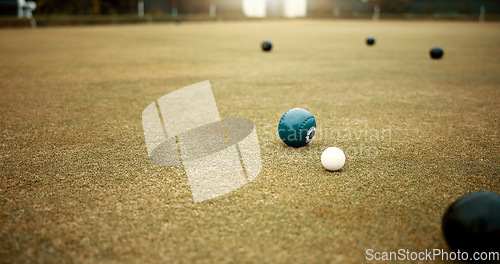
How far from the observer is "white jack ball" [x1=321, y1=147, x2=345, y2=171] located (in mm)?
2686

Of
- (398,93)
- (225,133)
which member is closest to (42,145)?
(225,133)

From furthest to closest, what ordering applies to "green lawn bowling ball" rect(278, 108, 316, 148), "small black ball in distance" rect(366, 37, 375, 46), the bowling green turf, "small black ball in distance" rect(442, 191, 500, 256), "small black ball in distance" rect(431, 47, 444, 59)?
1. "small black ball in distance" rect(366, 37, 375, 46)
2. "small black ball in distance" rect(431, 47, 444, 59)
3. "green lawn bowling ball" rect(278, 108, 316, 148)
4. the bowling green turf
5. "small black ball in distance" rect(442, 191, 500, 256)

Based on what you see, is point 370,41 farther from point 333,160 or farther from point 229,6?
point 229,6

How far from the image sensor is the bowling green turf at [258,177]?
1.86m

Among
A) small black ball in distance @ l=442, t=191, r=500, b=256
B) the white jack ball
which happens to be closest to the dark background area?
the white jack ball

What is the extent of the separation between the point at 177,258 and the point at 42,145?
7.56 feet

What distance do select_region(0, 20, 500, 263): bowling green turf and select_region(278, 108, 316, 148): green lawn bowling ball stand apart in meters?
0.13

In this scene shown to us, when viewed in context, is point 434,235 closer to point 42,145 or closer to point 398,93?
point 42,145

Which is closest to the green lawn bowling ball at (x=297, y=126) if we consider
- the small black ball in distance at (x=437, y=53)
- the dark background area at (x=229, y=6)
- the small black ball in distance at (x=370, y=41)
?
the small black ball in distance at (x=437, y=53)

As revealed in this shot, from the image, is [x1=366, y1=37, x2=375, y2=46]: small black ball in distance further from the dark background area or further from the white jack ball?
the dark background area

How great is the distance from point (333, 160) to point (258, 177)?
565 mm

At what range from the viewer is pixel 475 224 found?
1.61 meters

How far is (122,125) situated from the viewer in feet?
13.0

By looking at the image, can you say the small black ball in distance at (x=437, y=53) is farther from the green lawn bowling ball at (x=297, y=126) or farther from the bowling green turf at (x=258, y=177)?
the green lawn bowling ball at (x=297, y=126)
